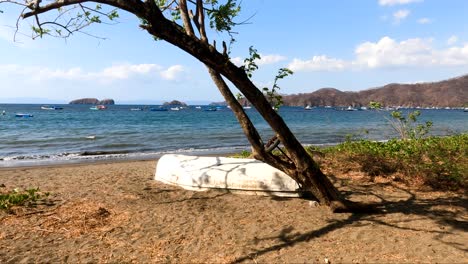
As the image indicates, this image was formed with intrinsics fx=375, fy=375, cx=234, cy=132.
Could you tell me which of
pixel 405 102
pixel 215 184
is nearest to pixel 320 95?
pixel 405 102

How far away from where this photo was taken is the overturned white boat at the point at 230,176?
7406 millimetres

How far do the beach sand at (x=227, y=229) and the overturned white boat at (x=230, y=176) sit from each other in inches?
8.0

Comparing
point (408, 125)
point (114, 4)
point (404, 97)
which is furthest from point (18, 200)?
point (404, 97)

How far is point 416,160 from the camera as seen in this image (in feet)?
29.7

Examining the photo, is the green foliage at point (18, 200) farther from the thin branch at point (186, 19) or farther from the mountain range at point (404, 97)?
the mountain range at point (404, 97)

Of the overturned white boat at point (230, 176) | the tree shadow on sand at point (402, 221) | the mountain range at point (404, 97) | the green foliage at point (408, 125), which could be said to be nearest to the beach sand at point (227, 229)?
the tree shadow on sand at point (402, 221)

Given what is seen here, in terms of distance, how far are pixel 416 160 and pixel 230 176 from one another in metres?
4.67

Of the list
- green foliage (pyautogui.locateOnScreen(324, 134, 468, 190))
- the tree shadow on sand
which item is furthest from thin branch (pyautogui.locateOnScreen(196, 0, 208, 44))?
green foliage (pyautogui.locateOnScreen(324, 134, 468, 190))

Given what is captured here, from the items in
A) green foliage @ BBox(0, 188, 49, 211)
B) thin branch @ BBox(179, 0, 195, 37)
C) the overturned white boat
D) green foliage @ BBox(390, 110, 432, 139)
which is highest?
thin branch @ BBox(179, 0, 195, 37)

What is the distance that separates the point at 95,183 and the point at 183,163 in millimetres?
2211

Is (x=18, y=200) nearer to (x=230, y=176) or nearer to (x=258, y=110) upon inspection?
(x=230, y=176)

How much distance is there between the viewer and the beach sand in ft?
15.8

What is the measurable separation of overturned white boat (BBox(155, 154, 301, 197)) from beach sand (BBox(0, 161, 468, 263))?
0.20 meters

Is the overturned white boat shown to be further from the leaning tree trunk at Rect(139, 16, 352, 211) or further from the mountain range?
the mountain range
